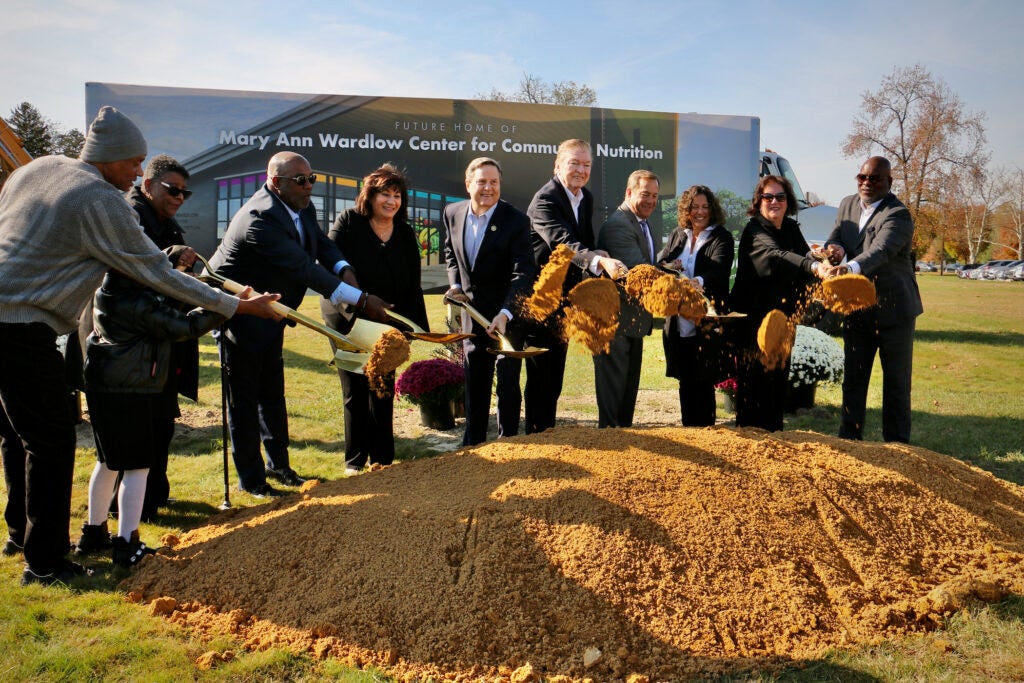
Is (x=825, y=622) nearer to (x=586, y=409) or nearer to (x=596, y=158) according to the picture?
(x=586, y=409)

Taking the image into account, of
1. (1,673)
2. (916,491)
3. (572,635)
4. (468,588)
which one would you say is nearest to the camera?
(1,673)

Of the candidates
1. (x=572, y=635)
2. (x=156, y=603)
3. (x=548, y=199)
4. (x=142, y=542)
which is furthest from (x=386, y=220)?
(x=572, y=635)

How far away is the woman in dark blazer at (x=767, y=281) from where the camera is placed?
4.92m

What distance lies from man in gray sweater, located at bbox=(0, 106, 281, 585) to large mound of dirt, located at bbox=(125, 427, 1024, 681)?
500mm

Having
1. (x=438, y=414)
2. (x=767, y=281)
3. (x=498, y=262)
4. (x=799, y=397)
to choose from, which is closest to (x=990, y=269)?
(x=799, y=397)

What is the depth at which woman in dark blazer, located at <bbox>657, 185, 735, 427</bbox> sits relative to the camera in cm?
494

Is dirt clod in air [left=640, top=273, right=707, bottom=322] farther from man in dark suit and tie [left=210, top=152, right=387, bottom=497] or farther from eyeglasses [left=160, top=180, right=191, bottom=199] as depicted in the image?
eyeglasses [left=160, top=180, right=191, bottom=199]

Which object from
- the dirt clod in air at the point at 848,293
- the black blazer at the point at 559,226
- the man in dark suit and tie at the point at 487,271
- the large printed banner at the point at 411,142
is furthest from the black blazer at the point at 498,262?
the large printed banner at the point at 411,142

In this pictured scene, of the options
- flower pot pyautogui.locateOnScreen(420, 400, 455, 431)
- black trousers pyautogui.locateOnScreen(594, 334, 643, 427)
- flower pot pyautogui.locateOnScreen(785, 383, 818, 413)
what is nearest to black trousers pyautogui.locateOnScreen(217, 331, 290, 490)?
flower pot pyautogui.locateOnScreen(420, 400, 455, 431)

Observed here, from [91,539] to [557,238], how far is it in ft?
10.3

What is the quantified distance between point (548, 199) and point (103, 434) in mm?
3002

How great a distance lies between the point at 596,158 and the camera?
10.7m

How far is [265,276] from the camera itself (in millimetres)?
4250

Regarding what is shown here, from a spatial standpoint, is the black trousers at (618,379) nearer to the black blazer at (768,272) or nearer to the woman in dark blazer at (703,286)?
the woman in dark blazer at (703,286)
